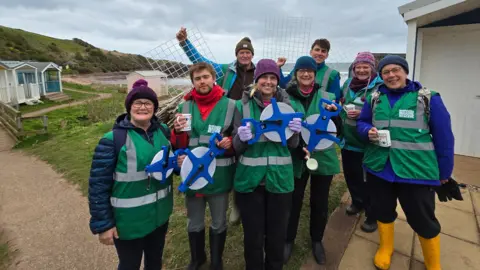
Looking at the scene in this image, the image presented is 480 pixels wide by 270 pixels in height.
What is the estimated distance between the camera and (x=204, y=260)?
2.91 meters

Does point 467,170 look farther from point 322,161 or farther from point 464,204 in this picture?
point 322,161

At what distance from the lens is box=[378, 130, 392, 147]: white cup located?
236 cm

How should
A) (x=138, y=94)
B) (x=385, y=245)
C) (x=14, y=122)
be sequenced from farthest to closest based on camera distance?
1. (x=14, y=122)
2. (x=385, y=245)
3. (x=138, y=94)

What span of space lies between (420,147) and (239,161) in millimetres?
1554

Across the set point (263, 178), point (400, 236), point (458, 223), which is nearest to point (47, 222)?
point (263, 178)

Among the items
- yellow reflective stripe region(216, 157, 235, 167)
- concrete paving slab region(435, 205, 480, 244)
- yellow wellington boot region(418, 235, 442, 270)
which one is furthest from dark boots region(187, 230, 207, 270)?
concrete paving slab region(435, 205, 480, 244)

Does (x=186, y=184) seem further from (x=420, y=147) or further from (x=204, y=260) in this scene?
(x=420, y=147)

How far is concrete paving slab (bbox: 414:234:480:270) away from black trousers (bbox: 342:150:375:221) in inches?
25.5

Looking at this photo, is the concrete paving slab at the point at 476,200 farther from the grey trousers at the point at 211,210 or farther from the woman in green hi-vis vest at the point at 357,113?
the grey trousers at the point at 211,210

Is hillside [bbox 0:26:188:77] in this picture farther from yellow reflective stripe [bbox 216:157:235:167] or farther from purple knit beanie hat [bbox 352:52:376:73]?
yellow reflective stripe [bbox 216:157:235:167]

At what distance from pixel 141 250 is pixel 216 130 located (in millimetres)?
1190

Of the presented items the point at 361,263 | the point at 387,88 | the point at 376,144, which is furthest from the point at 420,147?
the point at 361,263

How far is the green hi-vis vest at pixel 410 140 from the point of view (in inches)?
90.7

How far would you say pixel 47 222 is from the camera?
4.40m
